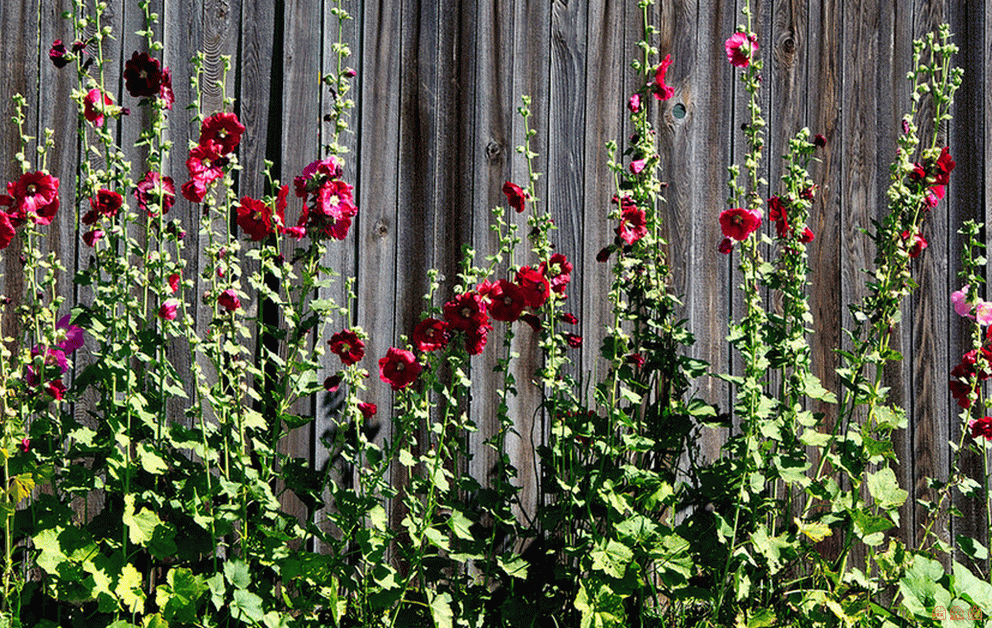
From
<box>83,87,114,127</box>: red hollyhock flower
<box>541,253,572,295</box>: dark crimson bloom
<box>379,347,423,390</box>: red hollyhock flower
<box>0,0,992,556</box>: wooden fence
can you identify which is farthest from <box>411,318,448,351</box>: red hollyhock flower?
<box>83,87,114,127</box>: red hollyhock flower

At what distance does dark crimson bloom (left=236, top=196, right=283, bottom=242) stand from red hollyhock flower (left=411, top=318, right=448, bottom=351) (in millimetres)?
408

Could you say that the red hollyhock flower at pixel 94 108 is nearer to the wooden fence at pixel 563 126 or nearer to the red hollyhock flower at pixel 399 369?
the wooden fence at pixel 563 126

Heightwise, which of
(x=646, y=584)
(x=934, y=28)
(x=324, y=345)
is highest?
(x=934, y=28)

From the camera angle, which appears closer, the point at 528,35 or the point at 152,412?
the point at 152,412

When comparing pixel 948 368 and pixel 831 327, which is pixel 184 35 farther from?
pixel 948 368

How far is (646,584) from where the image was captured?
2.16 m

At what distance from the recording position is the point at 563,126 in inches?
110

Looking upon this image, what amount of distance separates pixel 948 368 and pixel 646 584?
1.69m

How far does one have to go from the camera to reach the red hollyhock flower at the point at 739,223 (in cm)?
210

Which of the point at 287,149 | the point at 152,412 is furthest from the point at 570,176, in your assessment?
the point at 152,412

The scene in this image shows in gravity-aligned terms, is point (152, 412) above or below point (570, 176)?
below

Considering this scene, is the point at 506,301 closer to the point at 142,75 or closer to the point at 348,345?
the point at 348,345

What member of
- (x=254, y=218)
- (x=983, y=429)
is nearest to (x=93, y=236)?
(x=254, y=218)

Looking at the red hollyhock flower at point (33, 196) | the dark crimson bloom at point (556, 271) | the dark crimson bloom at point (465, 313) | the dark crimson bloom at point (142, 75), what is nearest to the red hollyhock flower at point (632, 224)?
the dark crimson bloom at point (556, 271)
